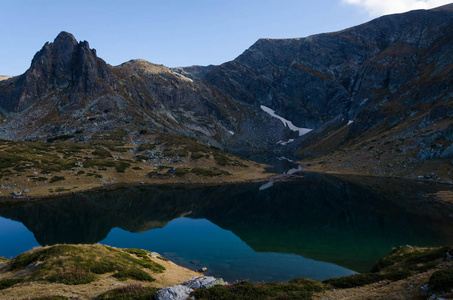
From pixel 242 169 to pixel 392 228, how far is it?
282ft

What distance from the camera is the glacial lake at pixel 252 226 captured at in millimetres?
36938

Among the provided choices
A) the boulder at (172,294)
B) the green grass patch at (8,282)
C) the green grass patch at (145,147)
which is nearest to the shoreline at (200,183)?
the green grass patch at (145,147)

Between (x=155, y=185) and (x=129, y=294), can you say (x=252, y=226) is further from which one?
(x=155, y=185)

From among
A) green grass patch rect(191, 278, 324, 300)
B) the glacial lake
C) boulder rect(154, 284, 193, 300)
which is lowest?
the glacial lake

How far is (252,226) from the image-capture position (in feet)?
179

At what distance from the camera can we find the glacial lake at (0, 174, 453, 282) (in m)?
36.9

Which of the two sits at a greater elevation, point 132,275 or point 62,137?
point 62,137

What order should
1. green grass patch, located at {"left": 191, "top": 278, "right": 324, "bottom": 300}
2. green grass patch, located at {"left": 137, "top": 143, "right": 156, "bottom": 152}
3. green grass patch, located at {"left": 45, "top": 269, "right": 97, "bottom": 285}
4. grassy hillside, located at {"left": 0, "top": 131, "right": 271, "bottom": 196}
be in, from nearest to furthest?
1. green grass patch, located at {"left": 191, "top": 278, "right": 324, "bottom": 300}
2. green grass patch, located at {"left": 45, "top": 269, "right": 97, "bottom": 285}
3. grassy hillside, located at {"left": 0, "top": 131, "right": 271, "bottom": 196}
4. green grass patch, located at {"left": 137, "top": 143, "right": 156, "bottom": 152}

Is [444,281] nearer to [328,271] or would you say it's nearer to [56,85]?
[328,271]

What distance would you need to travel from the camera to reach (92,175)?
93.2 m

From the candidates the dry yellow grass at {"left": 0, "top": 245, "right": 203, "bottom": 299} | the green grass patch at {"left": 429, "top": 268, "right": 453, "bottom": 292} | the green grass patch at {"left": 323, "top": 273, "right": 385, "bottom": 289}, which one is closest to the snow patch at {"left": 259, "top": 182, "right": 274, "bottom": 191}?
the green grass patch at {"left": 323, "top": 273, "right": 385, "bottom": 289}

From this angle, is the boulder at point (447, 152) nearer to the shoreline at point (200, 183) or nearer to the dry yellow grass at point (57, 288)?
the shoreline at point (200, 183)

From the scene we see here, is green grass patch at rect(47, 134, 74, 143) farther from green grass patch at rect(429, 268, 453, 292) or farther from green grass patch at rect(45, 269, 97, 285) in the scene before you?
green grass patch at rect(429, 268, 453, 292)

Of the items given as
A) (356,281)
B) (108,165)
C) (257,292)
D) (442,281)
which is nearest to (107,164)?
(108,165)
